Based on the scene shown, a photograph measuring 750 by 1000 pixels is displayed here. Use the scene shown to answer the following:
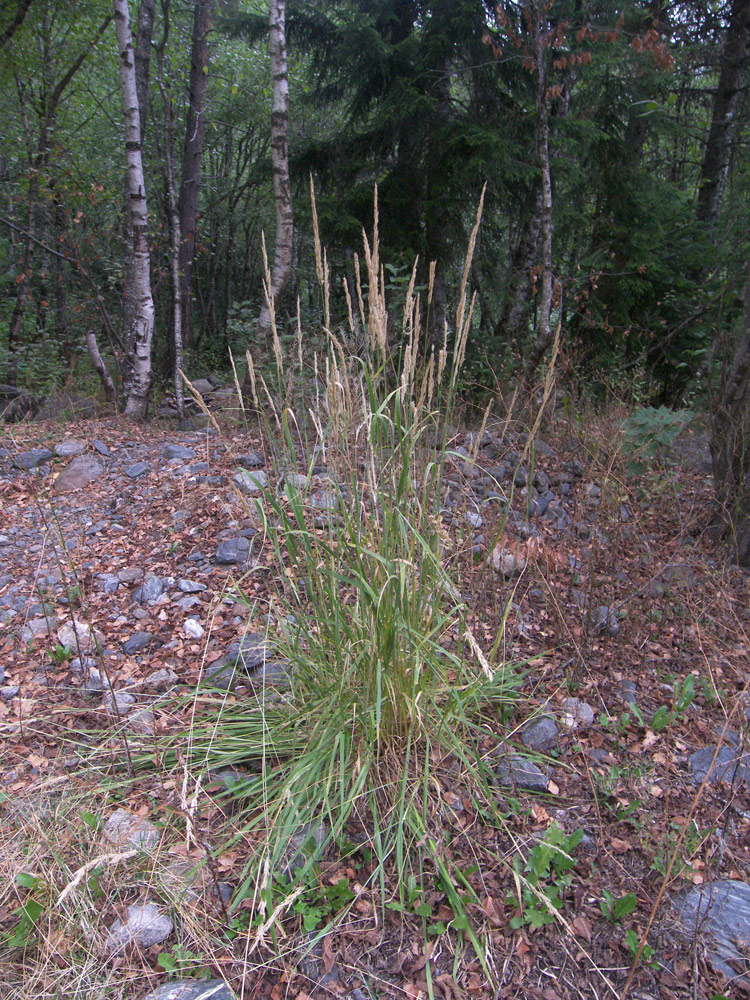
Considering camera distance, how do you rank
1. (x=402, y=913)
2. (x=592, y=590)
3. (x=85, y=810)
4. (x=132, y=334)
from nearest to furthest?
1. (x=402, y=913)
2. (x=85, y=810)
3. (x=592, y=590)
4. (x=132, y=334)

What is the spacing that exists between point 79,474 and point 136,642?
2.13m

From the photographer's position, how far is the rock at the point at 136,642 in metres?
2.89

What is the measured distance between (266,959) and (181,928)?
9.7 inches

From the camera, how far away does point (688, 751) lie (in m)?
2.31

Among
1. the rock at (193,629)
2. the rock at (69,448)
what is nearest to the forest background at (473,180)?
the rock at (69,448)

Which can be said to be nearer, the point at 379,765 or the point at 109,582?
the point at 379,765

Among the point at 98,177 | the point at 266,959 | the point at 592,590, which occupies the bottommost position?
the point at 266,959

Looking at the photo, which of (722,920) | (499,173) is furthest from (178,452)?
(499,173)

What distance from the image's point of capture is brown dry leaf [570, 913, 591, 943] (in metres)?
1.70

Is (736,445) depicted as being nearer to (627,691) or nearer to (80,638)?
(627,691)

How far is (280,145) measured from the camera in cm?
621

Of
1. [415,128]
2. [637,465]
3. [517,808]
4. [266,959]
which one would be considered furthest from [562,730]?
[415,128]

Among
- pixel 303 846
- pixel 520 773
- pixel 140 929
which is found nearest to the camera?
pixel 140 929

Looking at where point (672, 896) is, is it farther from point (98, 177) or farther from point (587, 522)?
point (98, 177)
